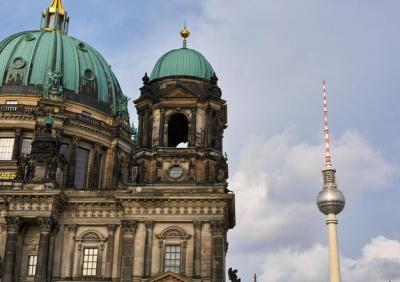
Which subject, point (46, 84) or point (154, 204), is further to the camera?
point (46, 84)

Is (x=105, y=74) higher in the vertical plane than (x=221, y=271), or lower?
higher

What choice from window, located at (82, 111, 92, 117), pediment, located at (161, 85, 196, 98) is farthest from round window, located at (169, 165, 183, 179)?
window, located at (82, 111, 92, 117)

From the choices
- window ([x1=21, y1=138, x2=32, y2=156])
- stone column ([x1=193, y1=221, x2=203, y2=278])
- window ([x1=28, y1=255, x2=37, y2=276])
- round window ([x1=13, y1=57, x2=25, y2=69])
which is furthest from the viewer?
round window ([x1=13, y1=57, x2=25, y2=69])

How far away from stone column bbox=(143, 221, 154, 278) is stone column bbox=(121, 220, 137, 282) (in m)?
0.84

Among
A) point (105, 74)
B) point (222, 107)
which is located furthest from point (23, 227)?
point (105, 74)

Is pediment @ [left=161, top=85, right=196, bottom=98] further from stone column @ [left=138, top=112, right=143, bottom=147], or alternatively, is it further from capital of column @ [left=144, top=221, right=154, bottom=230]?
capital of column @ [left=144, top=221, right=154, bottom=230]

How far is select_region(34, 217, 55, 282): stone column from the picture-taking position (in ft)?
148

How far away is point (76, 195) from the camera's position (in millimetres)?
48656

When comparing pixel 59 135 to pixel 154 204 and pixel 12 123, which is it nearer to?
pixel 12 123

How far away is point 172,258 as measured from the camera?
45.8 metres

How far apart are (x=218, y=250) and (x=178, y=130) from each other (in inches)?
438

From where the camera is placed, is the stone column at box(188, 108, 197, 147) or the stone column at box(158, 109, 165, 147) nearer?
the stone column at box(188, 108, 197, 147)

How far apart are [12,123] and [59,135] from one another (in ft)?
13.7

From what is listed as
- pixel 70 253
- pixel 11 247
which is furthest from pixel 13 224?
pixel 70 253
